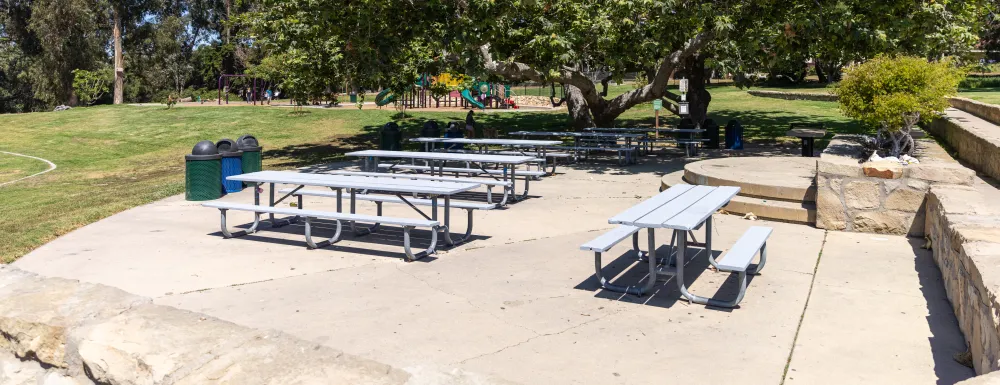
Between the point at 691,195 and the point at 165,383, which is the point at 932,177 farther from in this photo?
the point at 165,383

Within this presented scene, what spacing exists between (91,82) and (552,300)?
4842 cm

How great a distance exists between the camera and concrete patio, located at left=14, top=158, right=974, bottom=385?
4.77 meters

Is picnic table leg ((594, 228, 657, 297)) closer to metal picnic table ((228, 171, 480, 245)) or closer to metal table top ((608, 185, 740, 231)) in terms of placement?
metal table top ((608, 185, 740, 231))

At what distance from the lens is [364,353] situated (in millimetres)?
4941

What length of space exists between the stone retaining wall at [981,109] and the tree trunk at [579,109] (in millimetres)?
8135

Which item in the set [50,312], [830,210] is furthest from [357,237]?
[830,210]

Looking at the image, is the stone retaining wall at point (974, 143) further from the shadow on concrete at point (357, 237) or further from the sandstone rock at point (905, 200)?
the shadow on concrete at point (357, 237)

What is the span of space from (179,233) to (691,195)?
17.6 feet

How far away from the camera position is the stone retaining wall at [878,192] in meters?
8.10

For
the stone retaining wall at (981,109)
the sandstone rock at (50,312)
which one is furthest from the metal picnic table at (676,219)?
the stone retaining wall at (981,109)

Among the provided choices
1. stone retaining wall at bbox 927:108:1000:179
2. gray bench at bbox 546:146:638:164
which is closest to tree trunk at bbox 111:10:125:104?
gray bench at bbox 546:146:638:164

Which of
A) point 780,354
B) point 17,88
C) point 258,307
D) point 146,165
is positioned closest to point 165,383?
point 258,307

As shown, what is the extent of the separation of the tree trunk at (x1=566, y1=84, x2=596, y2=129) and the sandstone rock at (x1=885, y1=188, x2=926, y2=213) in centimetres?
1261

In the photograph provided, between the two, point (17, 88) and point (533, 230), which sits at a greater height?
point (17, 88)
